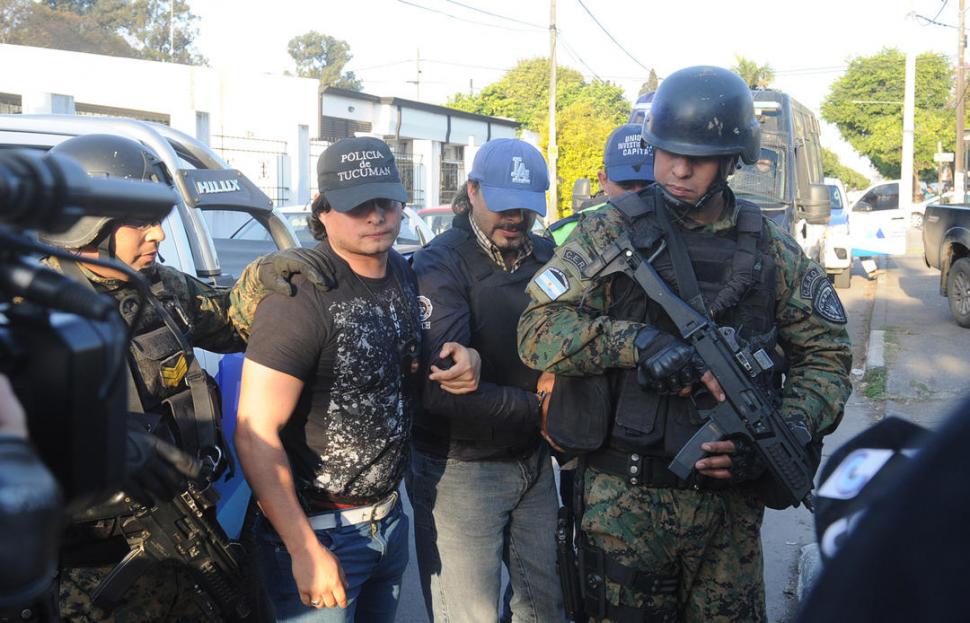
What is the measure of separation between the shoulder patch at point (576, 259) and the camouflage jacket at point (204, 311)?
3.56 feet

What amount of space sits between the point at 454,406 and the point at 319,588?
685 millimetres

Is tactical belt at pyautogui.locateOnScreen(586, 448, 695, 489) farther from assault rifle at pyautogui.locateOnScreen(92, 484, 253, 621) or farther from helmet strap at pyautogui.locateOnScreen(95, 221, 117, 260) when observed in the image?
helmet strap at pyautogui.locateOnScreen(95, 221, 117, 260)

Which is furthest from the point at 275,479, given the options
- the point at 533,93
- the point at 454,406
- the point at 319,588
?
the point at 533,93

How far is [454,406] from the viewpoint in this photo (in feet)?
9.64

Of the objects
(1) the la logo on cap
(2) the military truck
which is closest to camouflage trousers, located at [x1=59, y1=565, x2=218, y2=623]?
(1) the la logo on cap

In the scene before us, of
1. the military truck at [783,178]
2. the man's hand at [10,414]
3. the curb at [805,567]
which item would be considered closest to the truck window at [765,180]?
the military truck at [783,178]

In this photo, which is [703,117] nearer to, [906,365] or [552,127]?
[906,365]

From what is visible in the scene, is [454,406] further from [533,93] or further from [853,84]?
[533,93]

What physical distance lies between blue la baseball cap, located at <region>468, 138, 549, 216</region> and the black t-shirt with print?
2.00 ft

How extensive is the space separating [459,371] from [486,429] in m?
0.27

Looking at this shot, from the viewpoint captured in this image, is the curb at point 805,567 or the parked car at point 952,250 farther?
the parked car at point 952,250

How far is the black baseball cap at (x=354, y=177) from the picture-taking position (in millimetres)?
2775

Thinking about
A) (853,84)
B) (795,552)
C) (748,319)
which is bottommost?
(795,552)

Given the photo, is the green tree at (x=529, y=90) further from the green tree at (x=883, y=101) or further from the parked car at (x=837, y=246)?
the parked car at (x=837, y=246)
